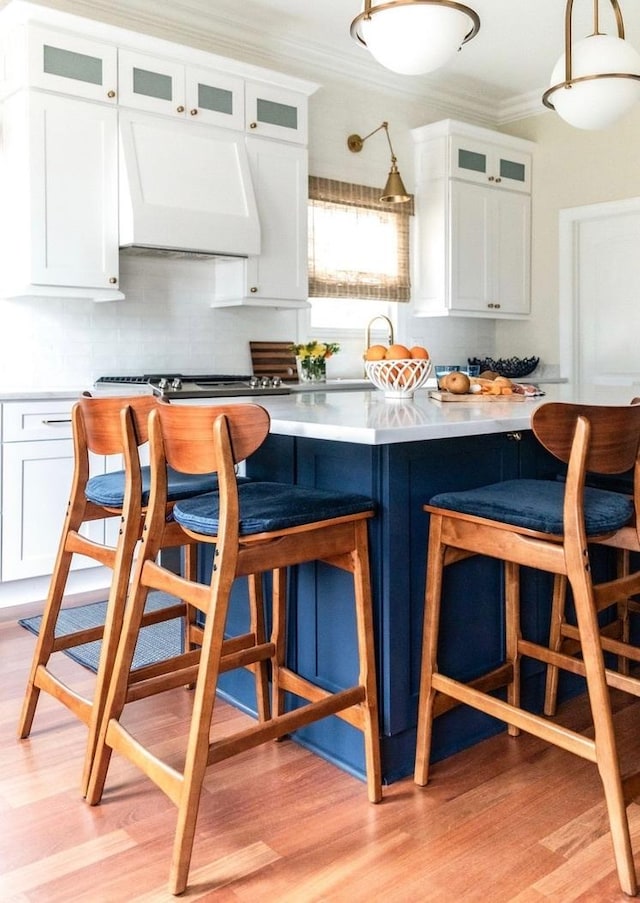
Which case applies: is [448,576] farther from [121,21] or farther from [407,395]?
[121,21]

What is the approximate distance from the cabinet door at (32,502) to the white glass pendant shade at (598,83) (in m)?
2.50

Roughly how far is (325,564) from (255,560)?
47cm

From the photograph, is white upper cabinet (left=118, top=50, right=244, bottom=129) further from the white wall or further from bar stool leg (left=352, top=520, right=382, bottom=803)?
bar stool leg (left=352, top=520, right=382, bottom=803)

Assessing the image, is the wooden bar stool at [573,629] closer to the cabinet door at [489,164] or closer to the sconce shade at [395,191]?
the sconce shade at [395,191]

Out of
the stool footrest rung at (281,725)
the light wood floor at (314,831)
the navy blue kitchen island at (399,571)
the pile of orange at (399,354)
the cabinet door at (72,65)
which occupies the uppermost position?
the cabinet door at (72,65)

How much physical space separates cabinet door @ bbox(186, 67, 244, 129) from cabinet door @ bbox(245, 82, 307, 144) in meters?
0.07

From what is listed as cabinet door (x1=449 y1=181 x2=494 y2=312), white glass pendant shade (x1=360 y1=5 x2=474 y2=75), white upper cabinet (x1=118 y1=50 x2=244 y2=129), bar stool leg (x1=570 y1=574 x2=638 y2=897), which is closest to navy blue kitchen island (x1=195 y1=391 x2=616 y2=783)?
bar stool leg (x1=570 y1=574 x2=638 y2=897)

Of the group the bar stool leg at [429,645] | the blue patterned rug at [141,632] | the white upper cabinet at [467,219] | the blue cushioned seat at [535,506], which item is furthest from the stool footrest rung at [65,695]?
the white upper cabinet at [467,219]

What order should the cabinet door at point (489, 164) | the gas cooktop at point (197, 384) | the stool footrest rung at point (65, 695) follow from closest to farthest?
1. the stool footrest rung at point (65, 695)
2. the gas cooktop at point (197, 384)
3. the cabinet door at point (489, 164)

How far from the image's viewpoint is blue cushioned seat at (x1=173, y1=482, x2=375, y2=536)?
5.69 ft

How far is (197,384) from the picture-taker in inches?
162

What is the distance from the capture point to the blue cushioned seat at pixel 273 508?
5.69 ft

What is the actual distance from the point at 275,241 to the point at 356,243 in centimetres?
95

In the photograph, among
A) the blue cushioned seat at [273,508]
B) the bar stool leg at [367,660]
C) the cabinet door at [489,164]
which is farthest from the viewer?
the cabinet door at [489,164]
